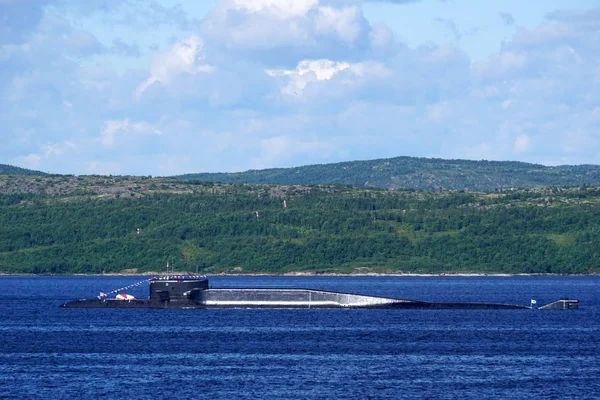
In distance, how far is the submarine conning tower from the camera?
132875 millimetres

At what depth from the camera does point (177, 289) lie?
440ft

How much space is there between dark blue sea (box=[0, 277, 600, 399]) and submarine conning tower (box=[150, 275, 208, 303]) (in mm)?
2334

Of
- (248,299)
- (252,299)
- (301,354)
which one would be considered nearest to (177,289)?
(248,299)

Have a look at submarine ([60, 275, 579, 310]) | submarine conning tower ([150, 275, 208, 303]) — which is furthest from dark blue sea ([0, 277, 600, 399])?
submarine conning tower ([150, 275, 208, 303])

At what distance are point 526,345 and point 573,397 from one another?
2679 cm

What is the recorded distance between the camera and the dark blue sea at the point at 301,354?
73.6 meters

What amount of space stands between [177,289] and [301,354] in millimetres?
45535

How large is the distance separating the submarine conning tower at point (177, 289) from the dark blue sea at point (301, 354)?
2.33 meters

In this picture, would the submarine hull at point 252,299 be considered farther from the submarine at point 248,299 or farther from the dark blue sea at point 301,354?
the dark blue sea at point 301,354

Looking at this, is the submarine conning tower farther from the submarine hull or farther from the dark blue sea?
the dark blue sea

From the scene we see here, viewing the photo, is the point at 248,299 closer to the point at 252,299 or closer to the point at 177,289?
the point at 252,299

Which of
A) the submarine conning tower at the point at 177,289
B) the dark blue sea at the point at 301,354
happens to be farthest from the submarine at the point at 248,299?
the dark blue sea at the point at 301,354

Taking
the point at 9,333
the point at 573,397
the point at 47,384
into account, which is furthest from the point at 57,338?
the point at 573,397

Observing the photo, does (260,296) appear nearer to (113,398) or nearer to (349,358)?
(349,358)
